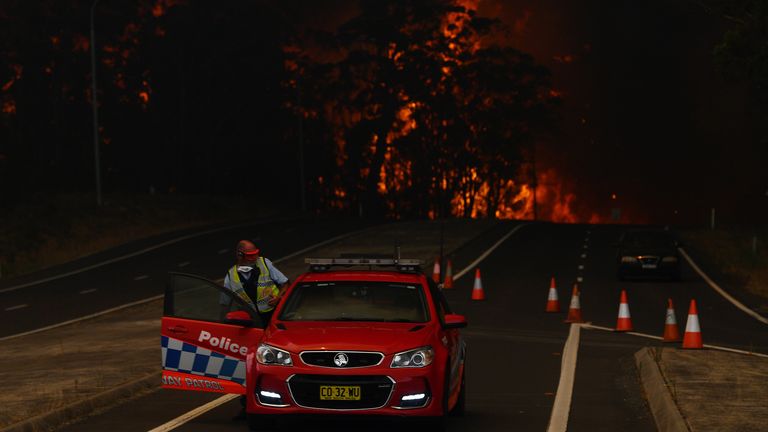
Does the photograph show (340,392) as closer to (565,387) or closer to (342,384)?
(342,384)

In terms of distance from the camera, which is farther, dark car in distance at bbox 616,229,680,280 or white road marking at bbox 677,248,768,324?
dark car in distance at bbox 616,229,680,280

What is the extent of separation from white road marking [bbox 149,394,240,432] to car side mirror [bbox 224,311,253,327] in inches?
41.3

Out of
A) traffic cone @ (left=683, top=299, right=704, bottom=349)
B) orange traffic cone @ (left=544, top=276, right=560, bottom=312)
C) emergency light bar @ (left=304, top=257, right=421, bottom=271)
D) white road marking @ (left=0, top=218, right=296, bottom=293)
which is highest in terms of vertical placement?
emergency light bar @ (left=304, top=257, right=421, bottom=271)

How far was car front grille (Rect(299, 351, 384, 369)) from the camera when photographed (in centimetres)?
1155

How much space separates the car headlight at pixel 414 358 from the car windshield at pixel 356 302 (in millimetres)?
748

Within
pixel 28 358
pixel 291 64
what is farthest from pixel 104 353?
pixel 291 64

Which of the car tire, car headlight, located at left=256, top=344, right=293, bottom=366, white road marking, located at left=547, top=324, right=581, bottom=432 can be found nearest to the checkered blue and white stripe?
the car tire

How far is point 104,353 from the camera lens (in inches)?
763

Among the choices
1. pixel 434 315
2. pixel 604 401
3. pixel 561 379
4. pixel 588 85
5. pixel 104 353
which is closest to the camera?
pixel 434 315

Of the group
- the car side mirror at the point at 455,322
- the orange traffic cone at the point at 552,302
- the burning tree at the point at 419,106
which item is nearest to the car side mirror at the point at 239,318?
the car side mirror at the point at 455,322

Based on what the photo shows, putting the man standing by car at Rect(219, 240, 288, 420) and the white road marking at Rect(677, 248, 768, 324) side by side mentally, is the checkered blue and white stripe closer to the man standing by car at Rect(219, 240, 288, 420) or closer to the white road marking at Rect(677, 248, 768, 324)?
the man standing by car at Rect(219, 240, 288, 420)

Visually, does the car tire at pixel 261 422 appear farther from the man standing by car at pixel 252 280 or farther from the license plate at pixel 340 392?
the man standing by car at pixel 252 280

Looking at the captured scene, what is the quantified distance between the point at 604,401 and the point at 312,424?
342 centimetres

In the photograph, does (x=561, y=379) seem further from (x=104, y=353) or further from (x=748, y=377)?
(x=104, y=353)
